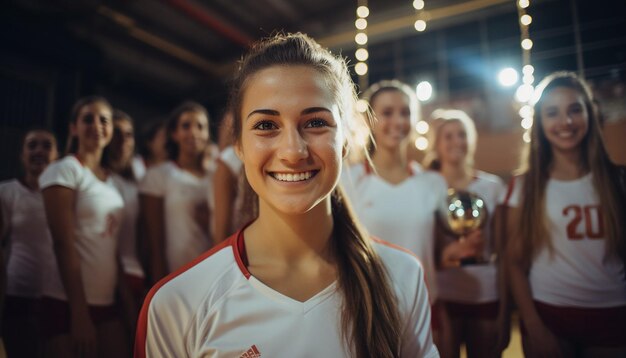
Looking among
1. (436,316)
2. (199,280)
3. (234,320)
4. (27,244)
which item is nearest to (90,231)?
(27,244)

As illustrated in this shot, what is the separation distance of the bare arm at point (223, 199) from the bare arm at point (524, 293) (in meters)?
1.35

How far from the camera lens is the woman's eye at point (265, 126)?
955 mm

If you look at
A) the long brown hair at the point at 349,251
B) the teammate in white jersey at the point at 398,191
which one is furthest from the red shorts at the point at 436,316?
the long brown hair at the point at 349,251

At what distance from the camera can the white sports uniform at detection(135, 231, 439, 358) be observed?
869 millimetres

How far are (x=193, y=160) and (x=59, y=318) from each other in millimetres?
1145

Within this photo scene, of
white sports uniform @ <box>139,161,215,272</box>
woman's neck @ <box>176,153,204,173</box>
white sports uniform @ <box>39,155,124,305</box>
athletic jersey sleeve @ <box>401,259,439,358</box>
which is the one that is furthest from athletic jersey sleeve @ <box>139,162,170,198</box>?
athletic jersey sleeve @ <box>401,259,439,358</box>

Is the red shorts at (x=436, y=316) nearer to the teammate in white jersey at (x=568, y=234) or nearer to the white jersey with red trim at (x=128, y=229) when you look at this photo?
the teammate in white jersey at (x=568, y=234)

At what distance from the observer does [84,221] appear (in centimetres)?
168

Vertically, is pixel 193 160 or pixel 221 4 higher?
pixel 221 4

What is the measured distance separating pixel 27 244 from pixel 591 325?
2.45 meters

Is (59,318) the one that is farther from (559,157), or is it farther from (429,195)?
(559,157)

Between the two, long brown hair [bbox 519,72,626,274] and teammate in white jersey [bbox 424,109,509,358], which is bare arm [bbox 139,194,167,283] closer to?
teammate in white jersey [bbox 424,109,509,358]

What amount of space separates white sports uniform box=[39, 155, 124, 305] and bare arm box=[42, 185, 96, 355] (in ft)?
0.24

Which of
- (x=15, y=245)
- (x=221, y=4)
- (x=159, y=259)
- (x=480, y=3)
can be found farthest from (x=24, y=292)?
(x=480, y=3)
